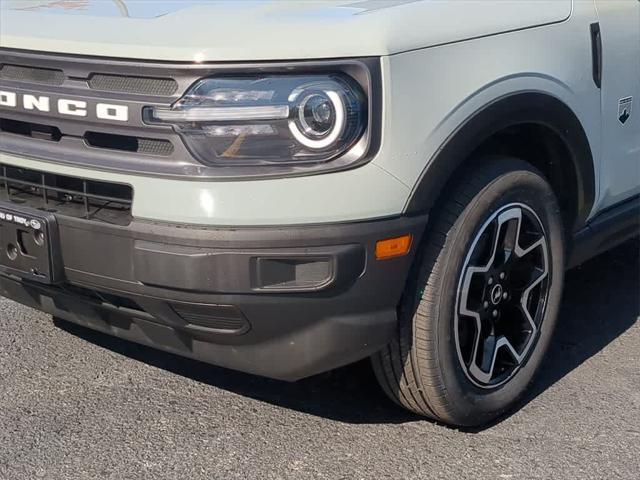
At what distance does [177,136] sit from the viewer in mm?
2598

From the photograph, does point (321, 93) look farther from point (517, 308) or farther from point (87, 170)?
point (517, 308)

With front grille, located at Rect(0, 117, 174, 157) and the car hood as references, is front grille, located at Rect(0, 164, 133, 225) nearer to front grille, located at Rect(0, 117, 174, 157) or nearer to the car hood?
front grille, located at Rect(0, 117, 174, 157)

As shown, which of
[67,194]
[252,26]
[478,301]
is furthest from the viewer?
[478,301]

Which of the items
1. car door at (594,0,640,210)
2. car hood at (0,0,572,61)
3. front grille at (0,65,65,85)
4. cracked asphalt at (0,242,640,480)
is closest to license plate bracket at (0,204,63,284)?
front grille at (0,65,65,85)

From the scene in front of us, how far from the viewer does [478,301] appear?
3125 mm

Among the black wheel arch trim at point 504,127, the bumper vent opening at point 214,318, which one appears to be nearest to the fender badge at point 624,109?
the black wheel arch trim at point 504,127

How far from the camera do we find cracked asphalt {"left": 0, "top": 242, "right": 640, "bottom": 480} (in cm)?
299

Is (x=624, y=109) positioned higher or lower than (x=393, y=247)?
higher

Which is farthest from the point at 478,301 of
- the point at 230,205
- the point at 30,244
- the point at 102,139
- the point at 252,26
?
the point at 30,244

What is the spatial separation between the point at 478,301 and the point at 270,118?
983mm

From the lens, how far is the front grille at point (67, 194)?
269 centimetres

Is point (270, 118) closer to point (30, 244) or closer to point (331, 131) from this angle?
point (331, 131)

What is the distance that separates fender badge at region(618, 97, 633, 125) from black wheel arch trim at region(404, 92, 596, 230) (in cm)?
26

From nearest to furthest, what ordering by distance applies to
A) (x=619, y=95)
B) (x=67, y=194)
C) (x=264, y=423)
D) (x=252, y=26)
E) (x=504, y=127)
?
(x=252, y=26) → (x=67, y=194) → (x=504, y=127) → (x=264, y=423) → (x=619, y=95)
